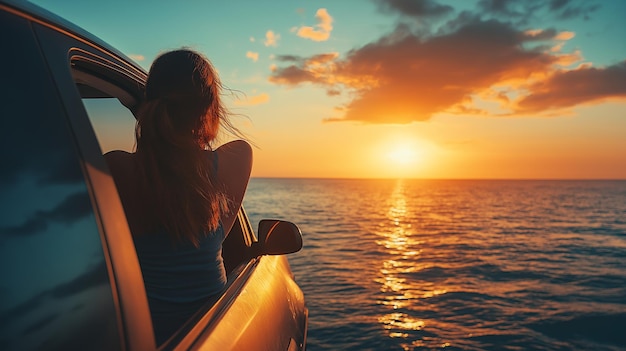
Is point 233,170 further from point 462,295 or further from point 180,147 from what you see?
point 462,295

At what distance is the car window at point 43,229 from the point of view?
83cm

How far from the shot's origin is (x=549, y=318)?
28.5 ft

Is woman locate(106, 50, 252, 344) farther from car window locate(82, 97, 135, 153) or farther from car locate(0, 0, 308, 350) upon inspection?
car locate(0, 0, 308, 350)

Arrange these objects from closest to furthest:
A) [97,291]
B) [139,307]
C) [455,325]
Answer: [97,291] → [139,307] → [455,325]

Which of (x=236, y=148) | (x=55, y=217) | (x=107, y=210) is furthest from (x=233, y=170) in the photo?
(x=55, y=217)

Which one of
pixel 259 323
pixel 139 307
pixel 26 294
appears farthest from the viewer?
pixel 259 323

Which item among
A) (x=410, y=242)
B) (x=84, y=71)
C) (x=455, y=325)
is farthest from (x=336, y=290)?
(x=410, y=242)

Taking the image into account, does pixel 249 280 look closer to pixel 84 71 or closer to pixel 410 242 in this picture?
pixel 84 71

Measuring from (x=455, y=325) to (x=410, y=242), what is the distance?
45.8ft

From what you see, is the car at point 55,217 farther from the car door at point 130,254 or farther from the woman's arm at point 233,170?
the woman's arm at point 233,170

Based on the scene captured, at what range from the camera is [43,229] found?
91cm

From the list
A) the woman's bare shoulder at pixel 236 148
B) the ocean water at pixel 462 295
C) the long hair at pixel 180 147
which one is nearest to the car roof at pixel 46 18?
the long hair at pixel 180 147

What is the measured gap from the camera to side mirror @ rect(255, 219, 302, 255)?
241 cm

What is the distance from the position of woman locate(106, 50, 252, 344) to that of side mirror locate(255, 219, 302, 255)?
55 centimetres
